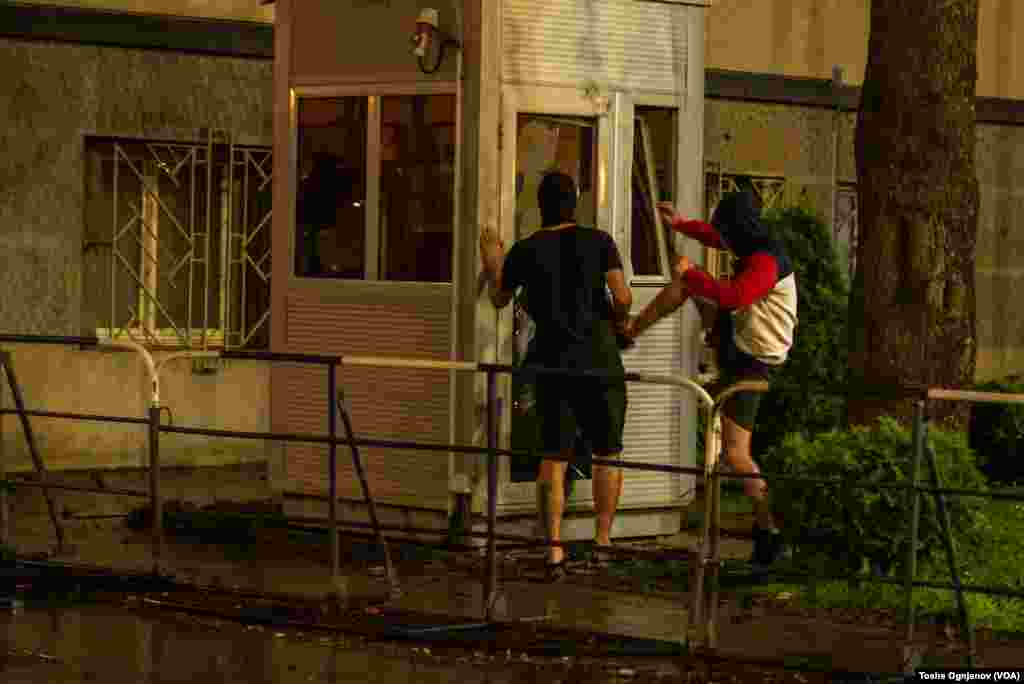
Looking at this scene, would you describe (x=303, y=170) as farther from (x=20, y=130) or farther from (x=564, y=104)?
(x=20, y=130)

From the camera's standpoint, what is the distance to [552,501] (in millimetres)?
11750

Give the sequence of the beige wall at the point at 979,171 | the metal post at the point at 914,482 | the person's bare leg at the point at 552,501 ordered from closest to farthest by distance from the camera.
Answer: the metal post at the point at 914,482 < the person's bare leg at the point at 552,501 < the beige wall at the point at 979,171

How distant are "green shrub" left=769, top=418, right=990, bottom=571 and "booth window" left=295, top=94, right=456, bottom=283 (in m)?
2.49

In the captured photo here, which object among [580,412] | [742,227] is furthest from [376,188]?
[742,227]

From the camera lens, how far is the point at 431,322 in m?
12.9

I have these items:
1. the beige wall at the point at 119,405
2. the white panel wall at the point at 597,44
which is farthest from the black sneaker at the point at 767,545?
the beige wall at the point at 119,405

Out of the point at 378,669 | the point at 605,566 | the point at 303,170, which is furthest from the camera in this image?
the point at 303,170

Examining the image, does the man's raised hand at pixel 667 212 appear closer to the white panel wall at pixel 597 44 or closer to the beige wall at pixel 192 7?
the white panel wall at pixel 597 44

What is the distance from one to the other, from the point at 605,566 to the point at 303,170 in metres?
2.96

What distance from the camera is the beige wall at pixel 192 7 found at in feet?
56.7

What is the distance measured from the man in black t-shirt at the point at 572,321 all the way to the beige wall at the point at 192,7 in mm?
6108

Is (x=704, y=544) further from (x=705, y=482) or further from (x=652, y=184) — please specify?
(x=652, y=184)

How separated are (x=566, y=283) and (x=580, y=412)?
651mm

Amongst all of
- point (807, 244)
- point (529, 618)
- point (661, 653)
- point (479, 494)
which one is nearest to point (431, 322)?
point (479, 494)
